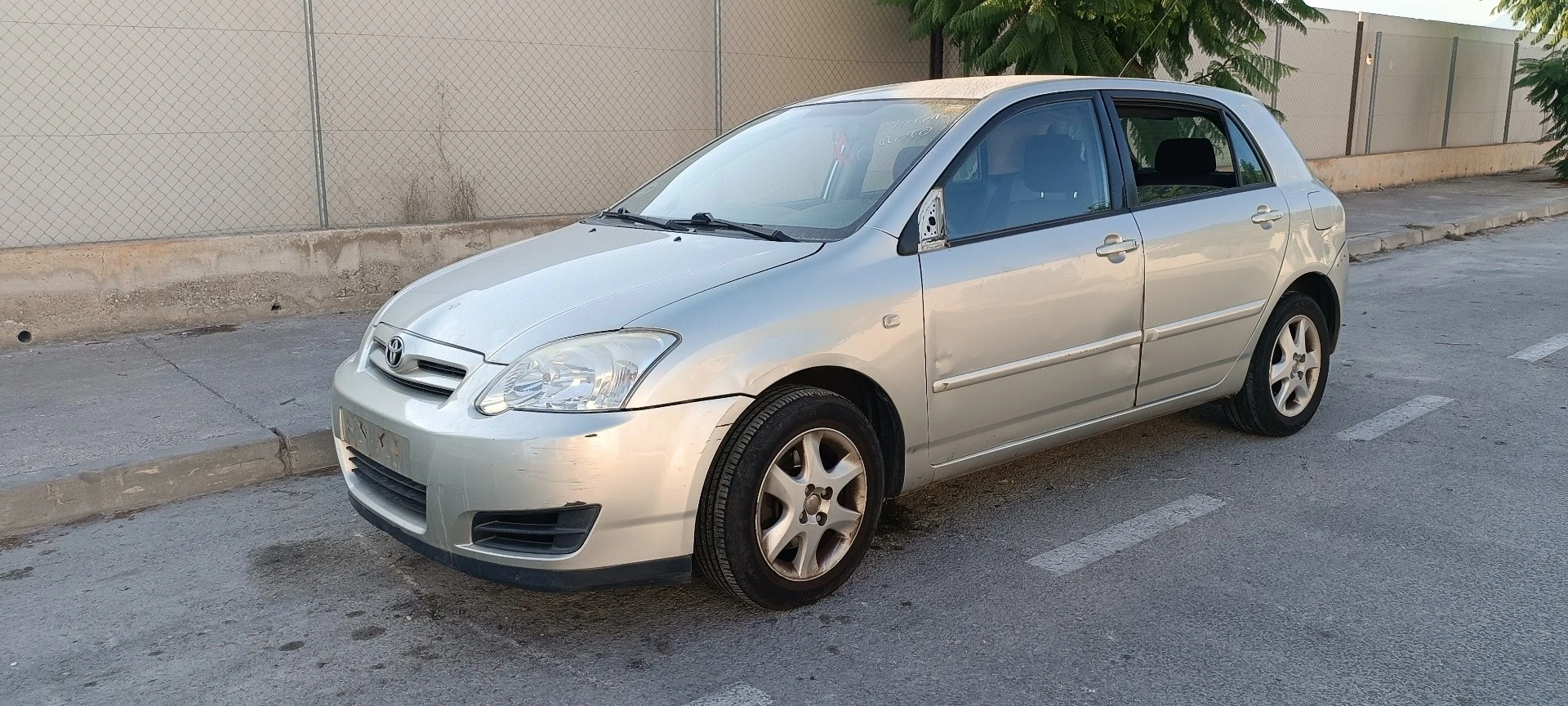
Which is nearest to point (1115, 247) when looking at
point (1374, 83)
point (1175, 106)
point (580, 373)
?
point (1175, 106)

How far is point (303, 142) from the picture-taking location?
8.16m

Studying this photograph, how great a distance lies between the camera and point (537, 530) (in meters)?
3.31

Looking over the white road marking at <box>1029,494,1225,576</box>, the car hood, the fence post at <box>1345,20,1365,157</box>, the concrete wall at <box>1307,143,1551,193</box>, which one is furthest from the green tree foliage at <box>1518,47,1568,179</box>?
the car hood

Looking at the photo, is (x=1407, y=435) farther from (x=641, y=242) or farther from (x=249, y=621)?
(x=249, y=621)

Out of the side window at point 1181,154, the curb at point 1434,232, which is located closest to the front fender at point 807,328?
the side window at point 1181,154

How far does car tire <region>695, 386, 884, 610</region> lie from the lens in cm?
342

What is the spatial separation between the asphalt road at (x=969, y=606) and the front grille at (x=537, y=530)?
33 cm

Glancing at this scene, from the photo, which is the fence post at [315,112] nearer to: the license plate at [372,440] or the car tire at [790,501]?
the license plate at [372,440]

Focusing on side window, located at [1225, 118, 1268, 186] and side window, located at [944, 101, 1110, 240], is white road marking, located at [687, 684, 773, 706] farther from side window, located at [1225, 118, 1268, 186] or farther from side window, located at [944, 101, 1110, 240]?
side window, located at [1225, 118, 1268, 186]

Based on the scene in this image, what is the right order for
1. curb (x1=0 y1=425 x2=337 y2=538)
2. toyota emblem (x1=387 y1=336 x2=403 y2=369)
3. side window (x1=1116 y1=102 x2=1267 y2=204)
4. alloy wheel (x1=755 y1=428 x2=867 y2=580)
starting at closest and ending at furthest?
alloy wheel (x1=755 y1=428 x2=867 y2=580) → toyota emblem (x1=387 y1=336 x2=403 y2=369) → curb (x1=0 y1=425 x2=337 y2=538) → side window (x1=1116 y1=102 x2=1267 y2=204)

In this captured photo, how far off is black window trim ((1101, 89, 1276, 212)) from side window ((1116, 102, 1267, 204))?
0.01 metres

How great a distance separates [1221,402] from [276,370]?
4.87 m

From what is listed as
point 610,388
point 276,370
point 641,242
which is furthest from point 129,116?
point 610,388

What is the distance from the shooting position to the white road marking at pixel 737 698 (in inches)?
123
